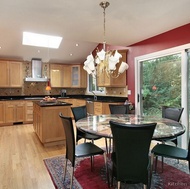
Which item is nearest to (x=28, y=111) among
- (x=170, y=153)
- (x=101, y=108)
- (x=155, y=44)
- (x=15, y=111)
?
(x=15, y=111)

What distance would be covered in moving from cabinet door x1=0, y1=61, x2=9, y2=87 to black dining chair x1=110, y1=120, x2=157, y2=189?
5.57 meters

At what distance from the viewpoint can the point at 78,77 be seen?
23.8ft

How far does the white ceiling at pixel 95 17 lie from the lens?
2.39m

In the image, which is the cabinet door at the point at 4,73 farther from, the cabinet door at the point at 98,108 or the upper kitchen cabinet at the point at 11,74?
the cabinet door at the point at 98,108

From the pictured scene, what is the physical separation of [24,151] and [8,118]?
2.87m

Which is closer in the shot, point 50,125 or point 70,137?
point 70,137

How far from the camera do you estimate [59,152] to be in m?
3.43

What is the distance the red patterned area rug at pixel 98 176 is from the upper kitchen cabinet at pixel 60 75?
14.6 feet

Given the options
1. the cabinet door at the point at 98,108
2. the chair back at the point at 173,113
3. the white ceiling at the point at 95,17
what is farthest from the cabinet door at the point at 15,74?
the chair back at the point at 173,113

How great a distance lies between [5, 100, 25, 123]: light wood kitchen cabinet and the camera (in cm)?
588

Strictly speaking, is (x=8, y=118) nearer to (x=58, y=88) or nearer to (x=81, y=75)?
(x=58, y=88)

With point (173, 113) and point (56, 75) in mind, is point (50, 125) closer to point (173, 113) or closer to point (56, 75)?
point (173, 113)

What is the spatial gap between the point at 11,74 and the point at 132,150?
226 inches

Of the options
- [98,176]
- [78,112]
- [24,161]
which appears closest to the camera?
[98,176]
